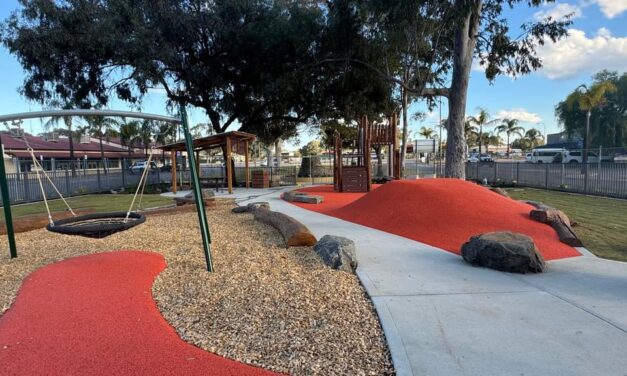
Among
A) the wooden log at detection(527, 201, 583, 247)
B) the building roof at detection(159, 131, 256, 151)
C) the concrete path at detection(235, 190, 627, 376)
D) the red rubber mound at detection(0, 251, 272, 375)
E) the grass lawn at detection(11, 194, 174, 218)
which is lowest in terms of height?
the concrete path at detection(235, 190, 627, 376)

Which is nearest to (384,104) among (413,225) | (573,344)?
(413,225)

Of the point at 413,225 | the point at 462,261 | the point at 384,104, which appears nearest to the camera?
the point at 462,261

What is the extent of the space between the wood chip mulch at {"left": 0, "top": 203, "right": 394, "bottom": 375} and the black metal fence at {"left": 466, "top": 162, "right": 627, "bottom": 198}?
13.9 meters

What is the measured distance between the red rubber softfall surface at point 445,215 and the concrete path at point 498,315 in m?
1.08

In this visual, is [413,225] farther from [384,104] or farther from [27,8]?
[27,8]

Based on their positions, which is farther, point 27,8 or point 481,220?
point 27,8

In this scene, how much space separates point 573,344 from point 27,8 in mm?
24603

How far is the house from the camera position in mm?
24684

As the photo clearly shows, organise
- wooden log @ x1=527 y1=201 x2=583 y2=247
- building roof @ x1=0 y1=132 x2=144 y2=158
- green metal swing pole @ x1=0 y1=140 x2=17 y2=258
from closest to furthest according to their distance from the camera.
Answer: green metal swing pole @ x1=0 y1=140 x2=17 y2=258 < wooden log @ x1=527 y1=201 x2=583 y2=247 < building roof @ x1=0 y1=132 x2=144 y2=158

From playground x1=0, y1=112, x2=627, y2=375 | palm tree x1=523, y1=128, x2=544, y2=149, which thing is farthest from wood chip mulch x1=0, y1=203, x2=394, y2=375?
palm tree x1=523, y1=128, x2=544, y2=149

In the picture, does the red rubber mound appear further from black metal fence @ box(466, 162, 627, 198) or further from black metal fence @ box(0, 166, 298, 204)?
black metal fence @ box(466, 162, 627, 198)

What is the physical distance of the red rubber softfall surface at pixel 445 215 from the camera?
745cm

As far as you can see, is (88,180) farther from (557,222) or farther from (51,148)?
(51,148)

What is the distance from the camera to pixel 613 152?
17422mm
